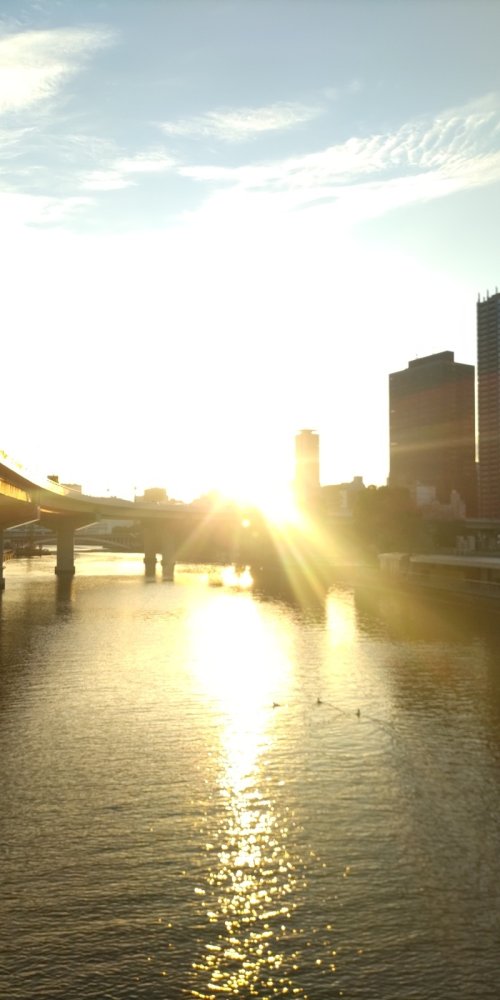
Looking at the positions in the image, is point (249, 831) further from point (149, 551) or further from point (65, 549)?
point (149, 551)

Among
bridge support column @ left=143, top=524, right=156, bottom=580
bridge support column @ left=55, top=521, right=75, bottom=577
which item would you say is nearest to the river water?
bridge support column @ left=55, top=521, right=75, bottom=577

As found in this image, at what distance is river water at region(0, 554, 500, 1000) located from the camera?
18.4 m

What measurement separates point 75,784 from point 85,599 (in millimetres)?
77497

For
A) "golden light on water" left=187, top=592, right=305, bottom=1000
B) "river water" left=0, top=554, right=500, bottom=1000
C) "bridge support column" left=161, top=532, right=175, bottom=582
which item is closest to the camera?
"golden light on water" left=187, top=592, right=305, bottom=1000

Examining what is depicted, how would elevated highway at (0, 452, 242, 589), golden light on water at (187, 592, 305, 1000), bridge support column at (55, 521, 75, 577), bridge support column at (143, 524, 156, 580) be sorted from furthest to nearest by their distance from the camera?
bridge support column at (143, 524, 156, 580)
bridge support column at (55, 521, 75, 577)
elevated highway at (0, 452, 242, 589)
golden light on water at (187, 592, 305, 1000)

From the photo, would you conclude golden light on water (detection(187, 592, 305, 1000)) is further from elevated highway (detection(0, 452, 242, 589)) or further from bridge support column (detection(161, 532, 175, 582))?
bridge support column (detection(161, 532, 175, 582))

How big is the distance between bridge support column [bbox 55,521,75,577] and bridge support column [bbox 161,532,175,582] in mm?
16269

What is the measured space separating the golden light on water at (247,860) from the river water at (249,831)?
71mm

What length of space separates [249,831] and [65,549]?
142373mm

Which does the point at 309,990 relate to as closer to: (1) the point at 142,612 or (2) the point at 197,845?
(2) the point at 197,845

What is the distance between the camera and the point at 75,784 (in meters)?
30.2

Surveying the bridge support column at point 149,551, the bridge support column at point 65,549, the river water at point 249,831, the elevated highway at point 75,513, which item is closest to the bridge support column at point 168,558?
the elevated highway at point 75,513

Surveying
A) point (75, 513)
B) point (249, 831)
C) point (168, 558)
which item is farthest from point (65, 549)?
point (249, 831)

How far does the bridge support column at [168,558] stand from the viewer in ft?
529
